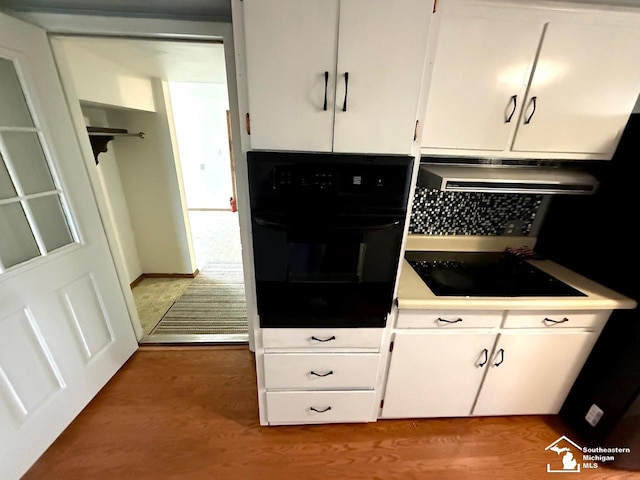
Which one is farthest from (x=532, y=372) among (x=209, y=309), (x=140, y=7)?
(x=140, y=7)

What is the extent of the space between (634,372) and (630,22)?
5.02 ft

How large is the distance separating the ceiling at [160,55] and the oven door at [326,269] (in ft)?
3.92

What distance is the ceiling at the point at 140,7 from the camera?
1.21 m

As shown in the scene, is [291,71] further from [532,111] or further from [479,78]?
[532,111]

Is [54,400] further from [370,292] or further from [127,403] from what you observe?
[370,292]

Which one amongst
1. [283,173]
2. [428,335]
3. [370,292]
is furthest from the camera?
[428,335]

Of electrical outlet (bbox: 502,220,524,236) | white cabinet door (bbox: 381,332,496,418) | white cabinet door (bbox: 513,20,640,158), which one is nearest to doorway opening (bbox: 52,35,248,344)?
white cabinet door (bbox: 381,332,496,418)

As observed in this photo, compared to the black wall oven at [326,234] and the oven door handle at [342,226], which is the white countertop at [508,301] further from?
the oven door handle at [342,226]

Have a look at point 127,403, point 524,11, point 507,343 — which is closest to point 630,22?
point 524,11

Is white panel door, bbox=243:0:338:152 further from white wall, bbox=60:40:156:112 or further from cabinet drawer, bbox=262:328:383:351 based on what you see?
white wall, bbox=60:40:156:112

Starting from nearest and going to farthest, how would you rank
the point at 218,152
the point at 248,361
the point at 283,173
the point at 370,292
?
the point at 283,173 < the point at 370,292 < the point at 248,361 < the point at 218,152

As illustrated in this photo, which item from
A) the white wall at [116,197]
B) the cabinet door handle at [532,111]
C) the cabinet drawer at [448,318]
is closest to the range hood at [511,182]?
the cabinet door handle at [532,111]

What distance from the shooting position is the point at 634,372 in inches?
47.4

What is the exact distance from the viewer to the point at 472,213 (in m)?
1.65
